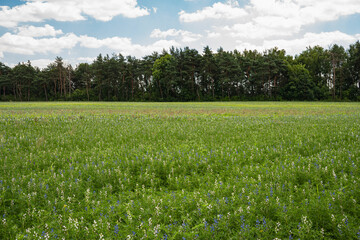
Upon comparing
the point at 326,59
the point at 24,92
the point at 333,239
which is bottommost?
the point at 333,239

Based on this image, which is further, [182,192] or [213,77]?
[213,77]

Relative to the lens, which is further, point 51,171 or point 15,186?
point 51,171

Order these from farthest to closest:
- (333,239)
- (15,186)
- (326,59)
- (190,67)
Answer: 1. (326,59)
2. (190,67)
3. (15,186)
4. (333,239)

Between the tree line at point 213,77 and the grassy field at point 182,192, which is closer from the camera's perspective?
the grassy field at point 182,192

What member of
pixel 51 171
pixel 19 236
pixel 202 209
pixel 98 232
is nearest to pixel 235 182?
pixel 202 209

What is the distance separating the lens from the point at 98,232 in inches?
156

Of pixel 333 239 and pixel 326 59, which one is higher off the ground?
pixel 326 59

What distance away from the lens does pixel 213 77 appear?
9069cm

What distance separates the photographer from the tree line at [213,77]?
83.6 meters

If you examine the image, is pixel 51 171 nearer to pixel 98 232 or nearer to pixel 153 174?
pixel 153 174

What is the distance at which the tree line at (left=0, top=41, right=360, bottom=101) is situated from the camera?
274 ft

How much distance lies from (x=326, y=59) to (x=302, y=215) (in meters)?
106

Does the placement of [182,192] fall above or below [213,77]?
below

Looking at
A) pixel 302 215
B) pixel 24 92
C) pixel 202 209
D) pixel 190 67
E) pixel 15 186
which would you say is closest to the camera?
pixel 302 215
